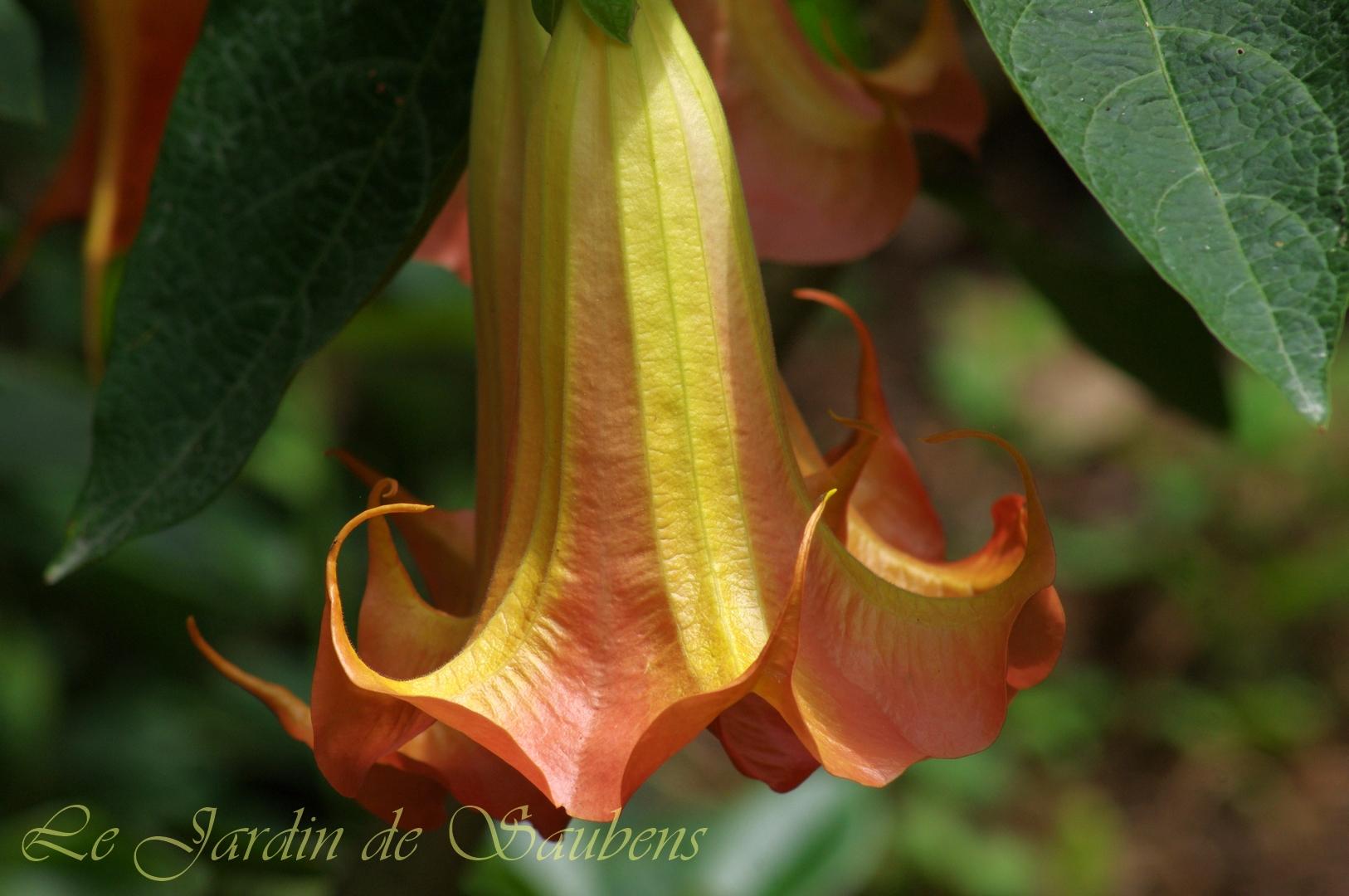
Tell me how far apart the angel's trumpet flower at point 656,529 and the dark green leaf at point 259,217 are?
15 cm

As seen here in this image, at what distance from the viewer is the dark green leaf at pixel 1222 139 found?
0.43 metres

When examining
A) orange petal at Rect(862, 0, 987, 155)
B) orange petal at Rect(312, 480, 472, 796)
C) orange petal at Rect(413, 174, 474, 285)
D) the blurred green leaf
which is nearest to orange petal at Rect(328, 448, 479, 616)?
orange petal at Rect(312, 480, 472, 796)

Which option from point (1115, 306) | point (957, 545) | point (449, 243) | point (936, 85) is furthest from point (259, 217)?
point (957, 545)

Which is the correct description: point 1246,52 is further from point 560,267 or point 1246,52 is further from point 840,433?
point 840,433

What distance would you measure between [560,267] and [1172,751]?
2375mm

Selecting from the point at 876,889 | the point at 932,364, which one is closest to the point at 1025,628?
the point at 876,889

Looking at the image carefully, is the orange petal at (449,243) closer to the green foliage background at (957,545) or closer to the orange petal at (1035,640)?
the green foliage background at (957,545)

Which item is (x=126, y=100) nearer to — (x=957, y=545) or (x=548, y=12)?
(x=548, y=12)

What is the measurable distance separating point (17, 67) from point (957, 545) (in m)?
2.23

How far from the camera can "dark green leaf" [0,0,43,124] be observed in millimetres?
747

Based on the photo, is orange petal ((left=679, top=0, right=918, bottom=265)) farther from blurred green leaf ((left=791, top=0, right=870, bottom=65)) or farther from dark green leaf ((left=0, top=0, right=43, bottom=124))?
dark green leaf ((left=0, top=0, right=43, bottom=124))

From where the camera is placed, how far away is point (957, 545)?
2742 mm

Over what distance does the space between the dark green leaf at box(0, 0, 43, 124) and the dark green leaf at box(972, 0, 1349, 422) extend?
0.54 meters

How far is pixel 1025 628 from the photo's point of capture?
19.5 inches
